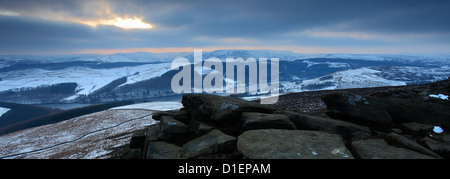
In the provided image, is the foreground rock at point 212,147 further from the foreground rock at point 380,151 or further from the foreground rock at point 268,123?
the foreground rock at point 380,151

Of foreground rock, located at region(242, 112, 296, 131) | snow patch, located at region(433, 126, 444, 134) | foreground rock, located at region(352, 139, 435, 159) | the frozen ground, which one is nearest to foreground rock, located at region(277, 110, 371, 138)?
foreground rock, located at region(242, 112, 296, 131)

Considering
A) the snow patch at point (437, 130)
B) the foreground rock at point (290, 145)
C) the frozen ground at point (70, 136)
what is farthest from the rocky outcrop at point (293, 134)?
the frozen ground at point (70, 136)

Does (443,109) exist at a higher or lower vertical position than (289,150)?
higher

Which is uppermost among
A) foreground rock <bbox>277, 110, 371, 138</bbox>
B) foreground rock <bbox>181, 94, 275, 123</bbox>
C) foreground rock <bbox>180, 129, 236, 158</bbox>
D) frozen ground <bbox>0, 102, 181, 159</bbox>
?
foreground rock <bbox>181, 94, 275, 123</bbox>

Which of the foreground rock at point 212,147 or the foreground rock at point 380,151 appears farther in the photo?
the foreground rock at point 212,147

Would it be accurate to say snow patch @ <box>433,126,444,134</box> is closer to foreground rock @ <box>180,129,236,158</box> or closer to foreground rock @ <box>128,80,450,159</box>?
foreground rock @ <box>128,80,450,159</box>

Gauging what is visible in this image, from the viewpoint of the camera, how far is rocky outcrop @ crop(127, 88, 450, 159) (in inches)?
330

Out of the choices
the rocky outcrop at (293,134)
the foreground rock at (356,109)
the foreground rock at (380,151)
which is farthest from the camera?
the foreground rock at (356,109)

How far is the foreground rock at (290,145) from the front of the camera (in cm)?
795

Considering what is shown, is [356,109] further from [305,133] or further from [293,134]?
[293,134]
